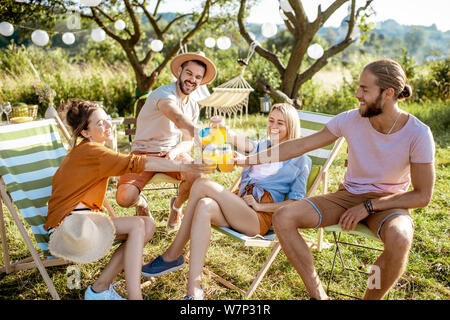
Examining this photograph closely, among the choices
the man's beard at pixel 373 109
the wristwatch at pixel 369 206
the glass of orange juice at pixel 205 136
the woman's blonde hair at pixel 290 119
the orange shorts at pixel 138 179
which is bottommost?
the orange shorts at pixel 138 179

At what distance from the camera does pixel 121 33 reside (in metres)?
9.14

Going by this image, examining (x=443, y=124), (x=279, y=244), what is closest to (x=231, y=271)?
(x=279, y=244)

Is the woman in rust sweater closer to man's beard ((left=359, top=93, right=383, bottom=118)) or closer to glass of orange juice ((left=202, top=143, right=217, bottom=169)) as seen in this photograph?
glass of orange juice ((left=202, top=143, right=217, bottom=169))

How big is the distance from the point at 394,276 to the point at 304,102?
29.7ft

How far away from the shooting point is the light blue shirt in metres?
2.56

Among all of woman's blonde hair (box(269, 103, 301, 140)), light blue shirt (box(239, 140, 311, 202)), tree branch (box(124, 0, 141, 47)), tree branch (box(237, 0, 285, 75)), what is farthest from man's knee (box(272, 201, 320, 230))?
tree branch (box(124, 0, 141, 47))

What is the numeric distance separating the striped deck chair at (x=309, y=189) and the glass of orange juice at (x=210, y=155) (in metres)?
0.42

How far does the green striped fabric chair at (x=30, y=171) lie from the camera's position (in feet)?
7.97

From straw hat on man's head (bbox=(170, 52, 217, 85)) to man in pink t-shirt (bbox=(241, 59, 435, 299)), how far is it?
1.36m

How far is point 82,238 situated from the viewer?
6.48 feet

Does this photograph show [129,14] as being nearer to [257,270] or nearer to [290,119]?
[290,119]

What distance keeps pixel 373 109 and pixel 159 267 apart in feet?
5.38

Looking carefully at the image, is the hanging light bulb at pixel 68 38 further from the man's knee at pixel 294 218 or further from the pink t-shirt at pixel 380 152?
the man's knee at pixel 294 218

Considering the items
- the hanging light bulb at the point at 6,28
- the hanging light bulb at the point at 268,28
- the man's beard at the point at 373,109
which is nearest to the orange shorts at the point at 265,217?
the man's beard at the point at 373,109
